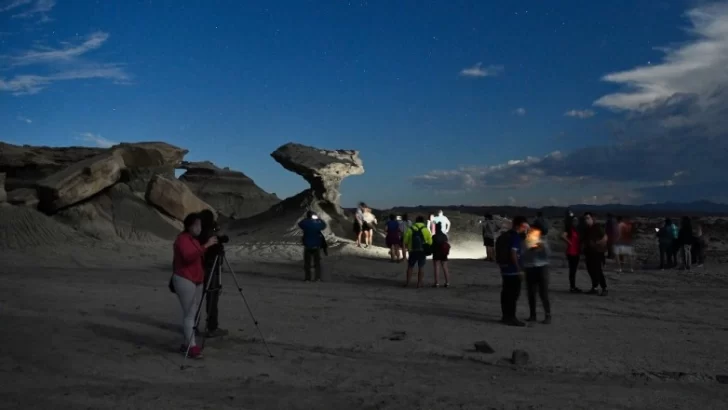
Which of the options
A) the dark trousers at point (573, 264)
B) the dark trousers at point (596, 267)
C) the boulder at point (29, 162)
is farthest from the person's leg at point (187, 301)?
the boulder at point (29, 162)

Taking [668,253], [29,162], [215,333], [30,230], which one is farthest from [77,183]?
[668,253]

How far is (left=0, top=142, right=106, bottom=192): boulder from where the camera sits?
2961 cm

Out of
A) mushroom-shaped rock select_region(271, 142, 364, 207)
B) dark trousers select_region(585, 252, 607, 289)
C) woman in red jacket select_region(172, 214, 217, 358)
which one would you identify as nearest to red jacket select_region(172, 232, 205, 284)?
woman in red jacket select_region(172, 214, 217, 358)

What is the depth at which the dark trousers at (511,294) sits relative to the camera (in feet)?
31.2

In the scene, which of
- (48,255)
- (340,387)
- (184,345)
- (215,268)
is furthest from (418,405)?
(48,255)

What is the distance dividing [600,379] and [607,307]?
5.21 m

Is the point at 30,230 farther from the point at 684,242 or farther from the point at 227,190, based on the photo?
the point at 227,190

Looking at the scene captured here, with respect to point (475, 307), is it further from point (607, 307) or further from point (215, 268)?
point (215, 268)

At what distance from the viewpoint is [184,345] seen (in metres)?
7.34

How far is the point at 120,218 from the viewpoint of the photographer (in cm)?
2341

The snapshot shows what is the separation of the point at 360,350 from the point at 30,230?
56.8 ft

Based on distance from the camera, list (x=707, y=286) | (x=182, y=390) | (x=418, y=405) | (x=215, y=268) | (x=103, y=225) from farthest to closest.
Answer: (x=103, y=225) → (x=707, y=286) → (x=215, y=268) → (x=182, y=390) → (x=418, y=405)

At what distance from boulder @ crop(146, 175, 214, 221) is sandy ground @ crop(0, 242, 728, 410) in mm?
10445

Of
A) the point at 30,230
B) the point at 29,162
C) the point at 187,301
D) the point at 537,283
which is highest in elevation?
the point at 29,162
